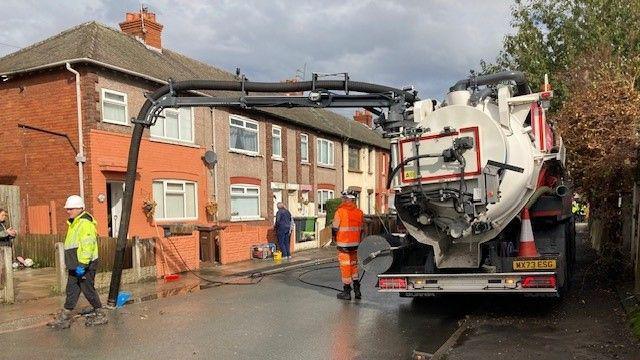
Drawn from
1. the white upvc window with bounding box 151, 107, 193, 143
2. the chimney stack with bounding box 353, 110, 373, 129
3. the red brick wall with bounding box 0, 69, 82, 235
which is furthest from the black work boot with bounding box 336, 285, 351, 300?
the chimney stack with bounding box 353, 110, 373, 129

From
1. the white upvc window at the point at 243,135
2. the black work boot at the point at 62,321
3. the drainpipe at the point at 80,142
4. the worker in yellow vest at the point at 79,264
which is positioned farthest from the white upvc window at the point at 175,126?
the black work boot at the point at 62,321

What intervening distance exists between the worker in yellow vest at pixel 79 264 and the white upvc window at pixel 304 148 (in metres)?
16.9

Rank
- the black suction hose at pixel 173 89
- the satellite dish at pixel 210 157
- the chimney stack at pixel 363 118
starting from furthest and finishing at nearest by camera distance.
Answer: the chimney stack at pixel 363 118, the satellite dish at pixel 210 157, the black suction hose at pixel 173 89

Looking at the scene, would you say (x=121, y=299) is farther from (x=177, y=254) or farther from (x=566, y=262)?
(x=566, y=262)

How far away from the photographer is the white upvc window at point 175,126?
54.7ft

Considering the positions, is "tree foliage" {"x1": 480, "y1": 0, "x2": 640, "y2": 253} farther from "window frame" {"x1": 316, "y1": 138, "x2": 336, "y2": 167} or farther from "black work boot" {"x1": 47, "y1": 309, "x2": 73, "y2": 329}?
"window frame" {"x1": 316, "y1": 138, "x2": 336, "y2": 167}

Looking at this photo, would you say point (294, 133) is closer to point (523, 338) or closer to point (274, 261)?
point (274, 261)

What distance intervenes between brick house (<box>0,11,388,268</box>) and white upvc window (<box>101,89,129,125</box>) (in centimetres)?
3

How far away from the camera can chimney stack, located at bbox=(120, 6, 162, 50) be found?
19.1m

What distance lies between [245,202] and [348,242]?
455 inches

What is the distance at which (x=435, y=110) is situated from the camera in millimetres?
7695

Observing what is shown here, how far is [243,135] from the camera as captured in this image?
20.7 metres

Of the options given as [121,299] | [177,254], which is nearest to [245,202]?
[177,254]

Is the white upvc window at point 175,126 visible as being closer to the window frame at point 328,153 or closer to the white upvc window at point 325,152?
the window frame at point 328,153
